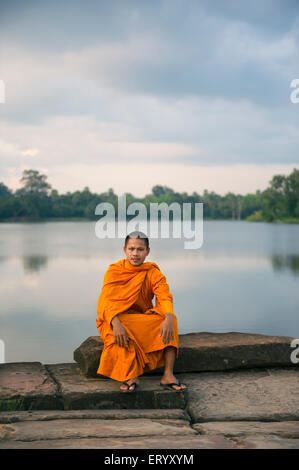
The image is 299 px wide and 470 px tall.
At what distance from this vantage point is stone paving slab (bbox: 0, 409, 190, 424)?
2.96 metres

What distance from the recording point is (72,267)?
1956 cm

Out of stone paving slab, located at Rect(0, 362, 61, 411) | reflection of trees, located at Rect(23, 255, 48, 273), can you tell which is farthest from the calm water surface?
stone paving slab, located at Rect(0, 362, 61, 411)

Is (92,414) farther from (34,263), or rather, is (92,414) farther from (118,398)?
(34,263)

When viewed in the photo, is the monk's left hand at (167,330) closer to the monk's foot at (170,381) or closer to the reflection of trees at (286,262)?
the monk's foot at (170,381)

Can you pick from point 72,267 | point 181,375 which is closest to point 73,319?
point 181,375

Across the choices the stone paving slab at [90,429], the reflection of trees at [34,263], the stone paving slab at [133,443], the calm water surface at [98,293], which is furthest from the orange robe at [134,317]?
the reflection of trees at [34,263]

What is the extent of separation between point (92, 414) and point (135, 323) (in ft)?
2.32

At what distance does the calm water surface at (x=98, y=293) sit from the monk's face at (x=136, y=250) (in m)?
3.69

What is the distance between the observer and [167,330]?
3.40 m

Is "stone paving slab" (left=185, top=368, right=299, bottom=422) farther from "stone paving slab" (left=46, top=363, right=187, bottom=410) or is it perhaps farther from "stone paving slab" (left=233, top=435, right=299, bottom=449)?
"stone paving slab" (left=233, top=435, right=299, bottom=449)

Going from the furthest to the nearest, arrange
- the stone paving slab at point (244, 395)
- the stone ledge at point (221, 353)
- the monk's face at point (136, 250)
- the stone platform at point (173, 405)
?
the stone ledge at point (221, 353)
the monk's face at point (136, 250)
the stone paving slab at point (244, 395)
the stone platform at point (173, 405)

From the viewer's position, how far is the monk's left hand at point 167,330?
134 inches

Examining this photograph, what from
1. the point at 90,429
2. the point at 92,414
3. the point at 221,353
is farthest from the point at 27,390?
the point at 221,353

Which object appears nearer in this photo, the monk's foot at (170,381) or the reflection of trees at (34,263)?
the monk's foot at (170,381)
